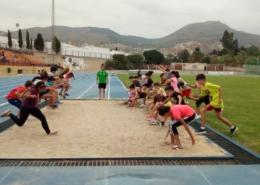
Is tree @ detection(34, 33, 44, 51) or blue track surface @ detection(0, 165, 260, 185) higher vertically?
tree @ detection(34, 33, 44, 51)

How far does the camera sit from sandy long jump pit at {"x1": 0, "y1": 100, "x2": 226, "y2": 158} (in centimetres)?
565

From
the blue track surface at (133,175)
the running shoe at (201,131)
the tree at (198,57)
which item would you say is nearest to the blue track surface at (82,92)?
the blue track surface at (133,175)

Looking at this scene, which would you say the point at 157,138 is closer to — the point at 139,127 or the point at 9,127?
the point at 139,127

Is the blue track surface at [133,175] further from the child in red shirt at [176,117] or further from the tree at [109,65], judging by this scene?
the tree at [109,65]

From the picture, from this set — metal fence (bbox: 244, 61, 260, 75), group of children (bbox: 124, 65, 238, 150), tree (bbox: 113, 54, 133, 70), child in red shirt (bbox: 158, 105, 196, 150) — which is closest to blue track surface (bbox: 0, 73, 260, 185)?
child in red shirt (bbox: 158, 105, 196, 150)

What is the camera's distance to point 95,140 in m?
6.61

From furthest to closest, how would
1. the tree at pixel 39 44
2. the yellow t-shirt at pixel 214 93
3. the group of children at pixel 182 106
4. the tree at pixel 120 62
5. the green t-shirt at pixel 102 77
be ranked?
the tree at pixel 120 62, the tree at pixel 39 44, the green t-shirt at pixel 102 77, the yellow t-shirt at pixel 214 93, the group of children at pixel 182 106

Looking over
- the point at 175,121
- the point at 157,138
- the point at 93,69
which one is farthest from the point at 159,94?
the point at 93,69

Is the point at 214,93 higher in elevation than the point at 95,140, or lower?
higher

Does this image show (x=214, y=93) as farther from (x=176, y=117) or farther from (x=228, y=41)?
(x=228, y=41)

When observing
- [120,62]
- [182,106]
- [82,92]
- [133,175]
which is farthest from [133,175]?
[120,62]

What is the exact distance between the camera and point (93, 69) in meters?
75.0

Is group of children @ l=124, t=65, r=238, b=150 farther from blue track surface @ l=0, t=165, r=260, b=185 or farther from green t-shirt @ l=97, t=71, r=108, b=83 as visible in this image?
green t-shirt @ l=97, t=71, r=108, b=83

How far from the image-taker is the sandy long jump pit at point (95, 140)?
5.65 meters
